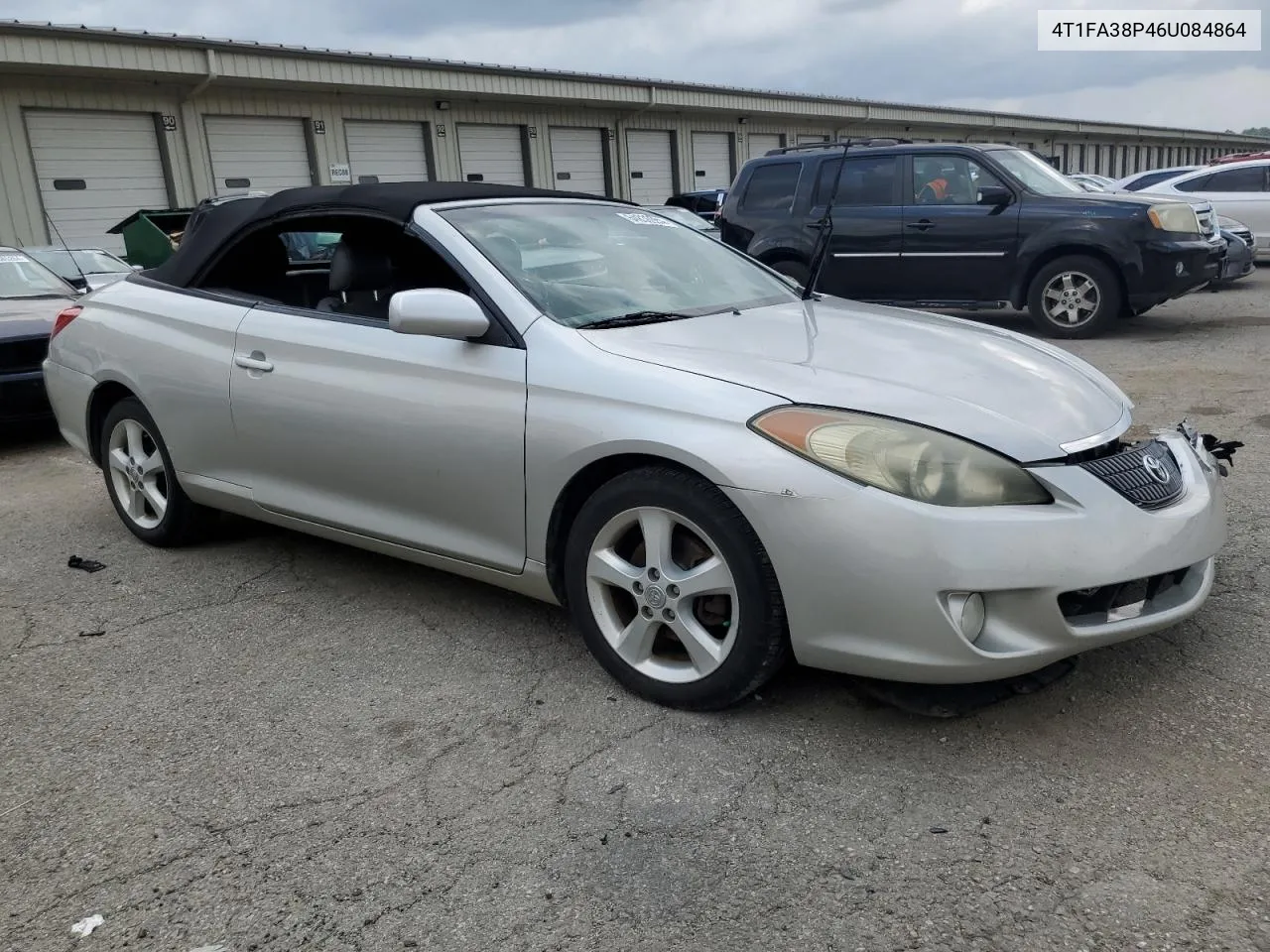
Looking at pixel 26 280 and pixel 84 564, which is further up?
pixel 26 280

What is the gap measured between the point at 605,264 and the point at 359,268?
920mm

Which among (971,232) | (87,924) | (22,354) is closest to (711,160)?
(971,232)

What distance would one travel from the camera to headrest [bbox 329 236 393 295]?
3871 mm

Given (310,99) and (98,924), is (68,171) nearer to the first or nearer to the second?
(310,99)

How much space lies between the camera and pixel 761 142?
3194 centimetres

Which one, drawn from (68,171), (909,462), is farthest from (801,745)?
(68,171)

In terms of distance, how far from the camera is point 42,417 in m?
7.09

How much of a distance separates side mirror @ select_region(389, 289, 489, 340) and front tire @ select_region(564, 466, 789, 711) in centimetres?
66

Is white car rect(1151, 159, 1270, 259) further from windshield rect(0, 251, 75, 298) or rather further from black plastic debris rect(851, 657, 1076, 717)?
black plastic debris rect(851, 657, 1076, 717)

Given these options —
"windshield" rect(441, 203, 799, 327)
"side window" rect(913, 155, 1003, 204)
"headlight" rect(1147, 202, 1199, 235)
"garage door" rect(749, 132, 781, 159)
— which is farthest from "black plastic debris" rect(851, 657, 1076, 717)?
"garage door" rect(749, 132, 781, 159)

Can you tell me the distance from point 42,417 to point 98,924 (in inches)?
227

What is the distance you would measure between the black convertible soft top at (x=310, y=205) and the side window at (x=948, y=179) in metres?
6.59

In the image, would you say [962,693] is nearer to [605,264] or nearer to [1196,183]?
[605,264]

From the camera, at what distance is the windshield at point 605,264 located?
3.42 meters
